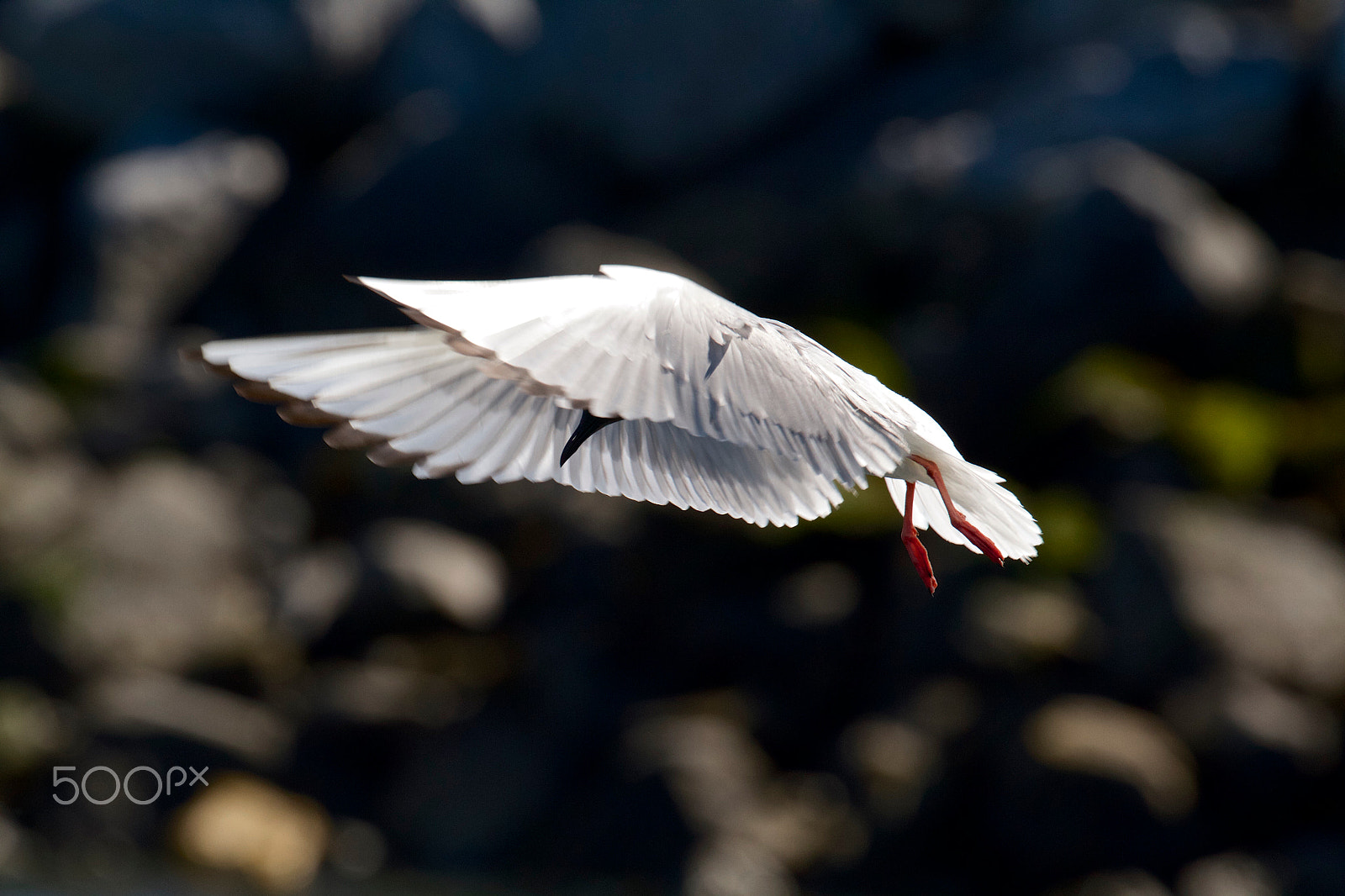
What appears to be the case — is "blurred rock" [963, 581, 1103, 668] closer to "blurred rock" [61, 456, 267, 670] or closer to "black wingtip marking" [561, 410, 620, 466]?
"blurred rock" [61, 456, 267, 670]

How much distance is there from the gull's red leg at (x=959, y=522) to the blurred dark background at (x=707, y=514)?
537 cm

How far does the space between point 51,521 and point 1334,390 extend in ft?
37.5

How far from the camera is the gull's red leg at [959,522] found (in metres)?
3.74

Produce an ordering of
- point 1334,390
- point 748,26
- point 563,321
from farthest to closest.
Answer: point 748,26 < point 1334,390 < point 563,321

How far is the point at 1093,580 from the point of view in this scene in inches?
395

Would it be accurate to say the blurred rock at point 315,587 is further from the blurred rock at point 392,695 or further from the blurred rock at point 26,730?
the blurred rock at point 26,730

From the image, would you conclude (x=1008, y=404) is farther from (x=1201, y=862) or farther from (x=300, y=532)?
(x=300, y=532)

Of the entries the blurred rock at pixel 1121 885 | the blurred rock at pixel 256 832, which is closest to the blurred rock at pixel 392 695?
the blurred rock at pixel 256 832

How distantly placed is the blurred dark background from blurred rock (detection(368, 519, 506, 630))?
0.04m

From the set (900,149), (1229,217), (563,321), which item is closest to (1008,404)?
(1229,217)

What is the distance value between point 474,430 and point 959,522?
134 centimetres

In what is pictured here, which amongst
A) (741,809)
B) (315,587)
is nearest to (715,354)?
(741,809)

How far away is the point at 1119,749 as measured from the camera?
28.5 feet

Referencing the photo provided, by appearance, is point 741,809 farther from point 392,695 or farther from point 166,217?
point 166,217
